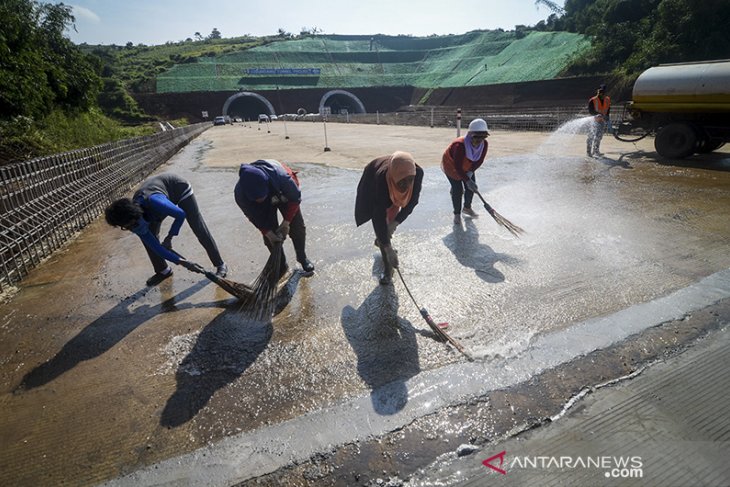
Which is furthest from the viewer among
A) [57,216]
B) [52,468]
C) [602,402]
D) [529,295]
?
[57,216]

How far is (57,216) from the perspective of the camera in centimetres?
556

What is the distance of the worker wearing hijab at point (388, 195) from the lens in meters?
3.37

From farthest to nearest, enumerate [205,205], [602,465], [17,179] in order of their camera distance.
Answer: [205,205], [17,179], [602,465]

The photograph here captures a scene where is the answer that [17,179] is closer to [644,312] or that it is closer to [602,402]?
[602,402]

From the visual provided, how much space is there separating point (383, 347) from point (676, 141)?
10040 millimetres

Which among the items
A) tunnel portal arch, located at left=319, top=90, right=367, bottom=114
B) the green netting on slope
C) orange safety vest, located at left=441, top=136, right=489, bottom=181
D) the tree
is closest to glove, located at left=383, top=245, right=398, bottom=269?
orange safety vest, located at left=441, top=136, right=489, bottom=181

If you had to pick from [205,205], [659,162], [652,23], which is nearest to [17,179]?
[205,205]

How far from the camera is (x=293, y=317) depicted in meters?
3.42

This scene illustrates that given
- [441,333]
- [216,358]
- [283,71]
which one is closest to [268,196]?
[216,358]

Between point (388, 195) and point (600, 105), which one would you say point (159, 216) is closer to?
point (388, 195)

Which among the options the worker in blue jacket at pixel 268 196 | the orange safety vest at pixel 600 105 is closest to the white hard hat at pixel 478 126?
the worker in blue jacket at pixel 268 196

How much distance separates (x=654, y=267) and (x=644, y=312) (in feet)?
3.41

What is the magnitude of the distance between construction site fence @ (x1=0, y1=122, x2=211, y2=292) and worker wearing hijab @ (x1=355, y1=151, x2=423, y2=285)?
405 cm

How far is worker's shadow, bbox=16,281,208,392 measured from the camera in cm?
282
